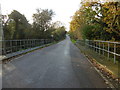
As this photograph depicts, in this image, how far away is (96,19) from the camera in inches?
530

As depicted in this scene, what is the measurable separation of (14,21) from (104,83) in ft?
80.6

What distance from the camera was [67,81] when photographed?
14.8 ft

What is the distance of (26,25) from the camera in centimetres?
2842

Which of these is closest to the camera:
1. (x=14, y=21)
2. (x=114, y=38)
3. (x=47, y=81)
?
(x=47, y=81)

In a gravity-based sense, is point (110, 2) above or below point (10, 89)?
above

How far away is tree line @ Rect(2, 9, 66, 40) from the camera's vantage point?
23025 millimetres

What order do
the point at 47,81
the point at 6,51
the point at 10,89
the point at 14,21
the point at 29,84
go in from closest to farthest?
the point at 10,89
the point at 29,84
the point at 47,81
the point at 6,51
the point at 14,21

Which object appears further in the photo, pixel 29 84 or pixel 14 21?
pixel 14 21

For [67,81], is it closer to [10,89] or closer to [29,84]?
[29,84]

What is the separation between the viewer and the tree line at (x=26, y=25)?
23025 millimetres

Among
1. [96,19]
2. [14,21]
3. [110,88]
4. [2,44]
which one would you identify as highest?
[14,21]

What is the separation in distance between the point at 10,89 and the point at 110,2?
354 inches

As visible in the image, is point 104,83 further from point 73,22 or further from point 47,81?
point 73,22

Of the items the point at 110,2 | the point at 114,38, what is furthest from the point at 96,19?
the point at 110,2
